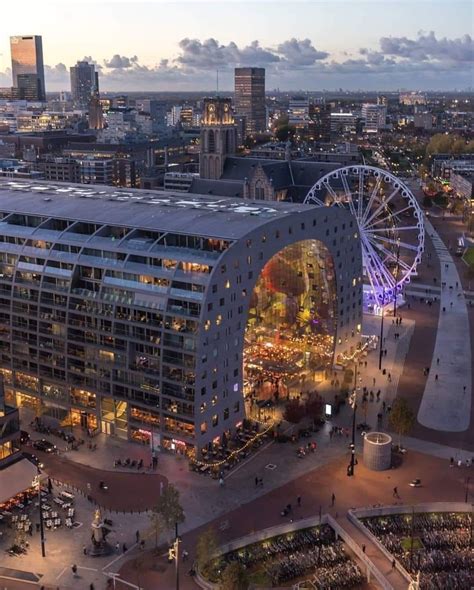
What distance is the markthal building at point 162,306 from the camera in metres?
71.8

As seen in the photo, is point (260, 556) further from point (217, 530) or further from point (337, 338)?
point (337, 338)

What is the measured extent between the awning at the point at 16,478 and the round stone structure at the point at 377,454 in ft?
97.6

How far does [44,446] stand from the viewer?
7419 cm

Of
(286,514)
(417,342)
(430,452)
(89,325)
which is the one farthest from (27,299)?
(417,342)

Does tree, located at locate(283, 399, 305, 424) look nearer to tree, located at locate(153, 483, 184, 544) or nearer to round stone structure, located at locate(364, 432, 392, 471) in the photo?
round stone structure, located at locate(364, 432, 392, 471)

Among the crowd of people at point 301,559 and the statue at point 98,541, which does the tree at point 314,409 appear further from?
the statue at point 98,541

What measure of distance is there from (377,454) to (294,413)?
11.8 m

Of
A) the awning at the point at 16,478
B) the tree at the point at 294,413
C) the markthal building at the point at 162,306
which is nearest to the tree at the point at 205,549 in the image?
the awning at the point at 16,478

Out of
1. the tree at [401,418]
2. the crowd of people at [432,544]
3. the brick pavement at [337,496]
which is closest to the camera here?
the crowd of people at [432,544]

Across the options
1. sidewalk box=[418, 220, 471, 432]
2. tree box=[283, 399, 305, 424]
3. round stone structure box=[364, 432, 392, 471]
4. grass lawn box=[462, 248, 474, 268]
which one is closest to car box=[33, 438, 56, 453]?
tree box=[283, 399, 305, 424]

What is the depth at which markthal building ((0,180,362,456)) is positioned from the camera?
7175 centimetres

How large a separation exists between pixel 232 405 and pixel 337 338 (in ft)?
79.2

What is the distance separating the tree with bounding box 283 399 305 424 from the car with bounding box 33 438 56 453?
941 inches

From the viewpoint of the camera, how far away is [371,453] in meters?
70.1
